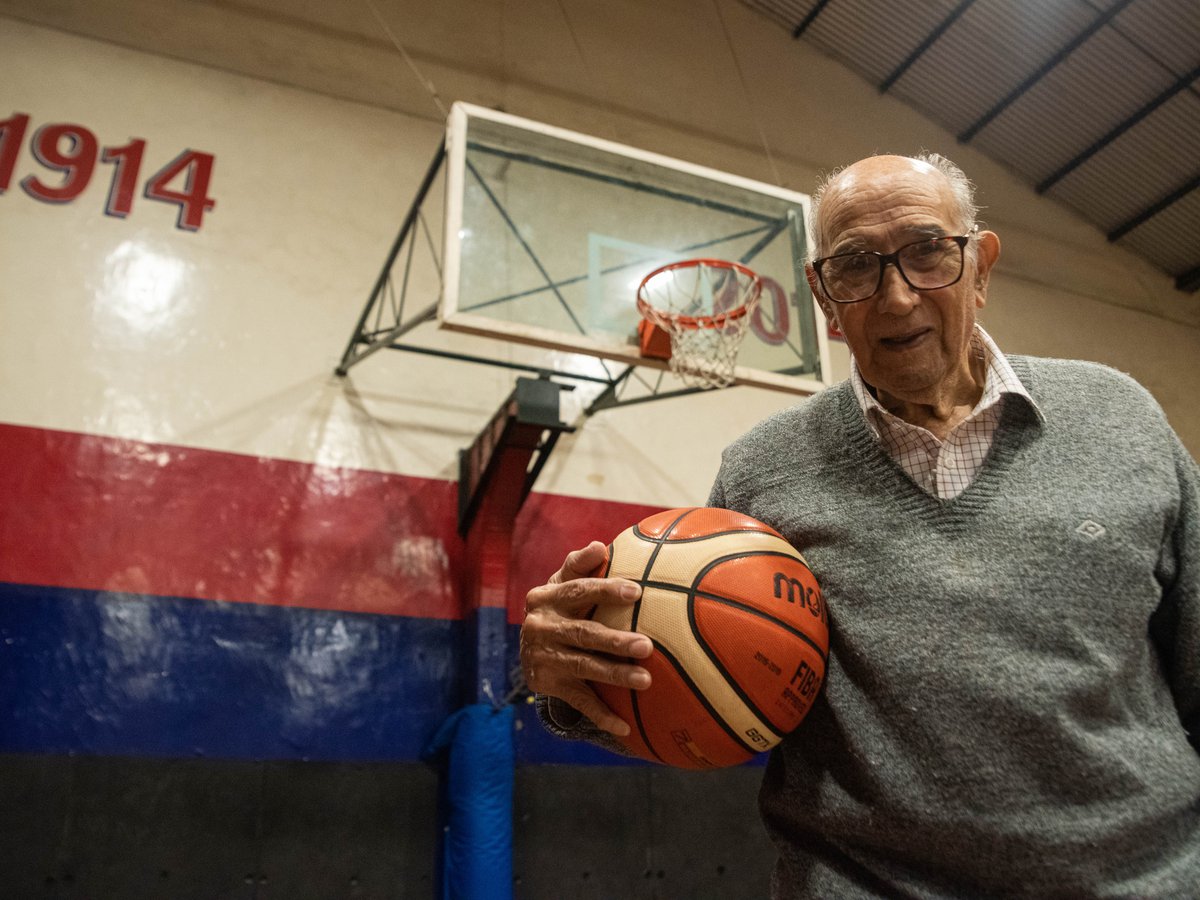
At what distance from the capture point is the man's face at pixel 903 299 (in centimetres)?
131

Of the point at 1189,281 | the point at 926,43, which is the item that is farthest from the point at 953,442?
the point at 1189,281

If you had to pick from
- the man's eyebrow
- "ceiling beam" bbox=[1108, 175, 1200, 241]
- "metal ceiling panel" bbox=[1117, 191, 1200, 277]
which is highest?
"ceiling beam" bbox=[1108, 175, 1200, 241]

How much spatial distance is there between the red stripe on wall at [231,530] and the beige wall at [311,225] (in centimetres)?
12

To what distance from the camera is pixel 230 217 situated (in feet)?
14.7

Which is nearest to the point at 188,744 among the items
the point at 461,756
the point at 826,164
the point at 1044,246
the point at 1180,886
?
the point at 461,756

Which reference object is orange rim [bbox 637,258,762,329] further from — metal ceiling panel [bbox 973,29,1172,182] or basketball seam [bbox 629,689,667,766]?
metal ceiling panel [bbox 973,29,1172,182]

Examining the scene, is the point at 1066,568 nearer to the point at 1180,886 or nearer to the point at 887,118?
the point at 1180,886

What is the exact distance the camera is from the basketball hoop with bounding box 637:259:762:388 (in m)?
3.54

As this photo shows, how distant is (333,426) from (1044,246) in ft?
19.5

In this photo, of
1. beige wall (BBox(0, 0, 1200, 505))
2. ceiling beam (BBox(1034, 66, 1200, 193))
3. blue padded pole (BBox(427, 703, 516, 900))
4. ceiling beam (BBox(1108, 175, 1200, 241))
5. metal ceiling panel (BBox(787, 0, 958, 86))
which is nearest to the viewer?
blue padded pole (BBox(427, 703, 516, 900))

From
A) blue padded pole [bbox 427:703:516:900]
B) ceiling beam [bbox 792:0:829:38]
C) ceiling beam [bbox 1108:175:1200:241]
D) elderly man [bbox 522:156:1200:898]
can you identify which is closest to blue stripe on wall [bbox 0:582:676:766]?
blue padded pole [bbox 427:703:516:900]

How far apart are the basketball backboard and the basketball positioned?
2.18 meters

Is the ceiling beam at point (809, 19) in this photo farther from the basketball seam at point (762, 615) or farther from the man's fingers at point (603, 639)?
the man's fingers at point (603, 639)

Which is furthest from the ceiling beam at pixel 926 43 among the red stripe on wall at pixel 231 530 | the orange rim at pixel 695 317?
the red stripe on wall at pixel 231 530
